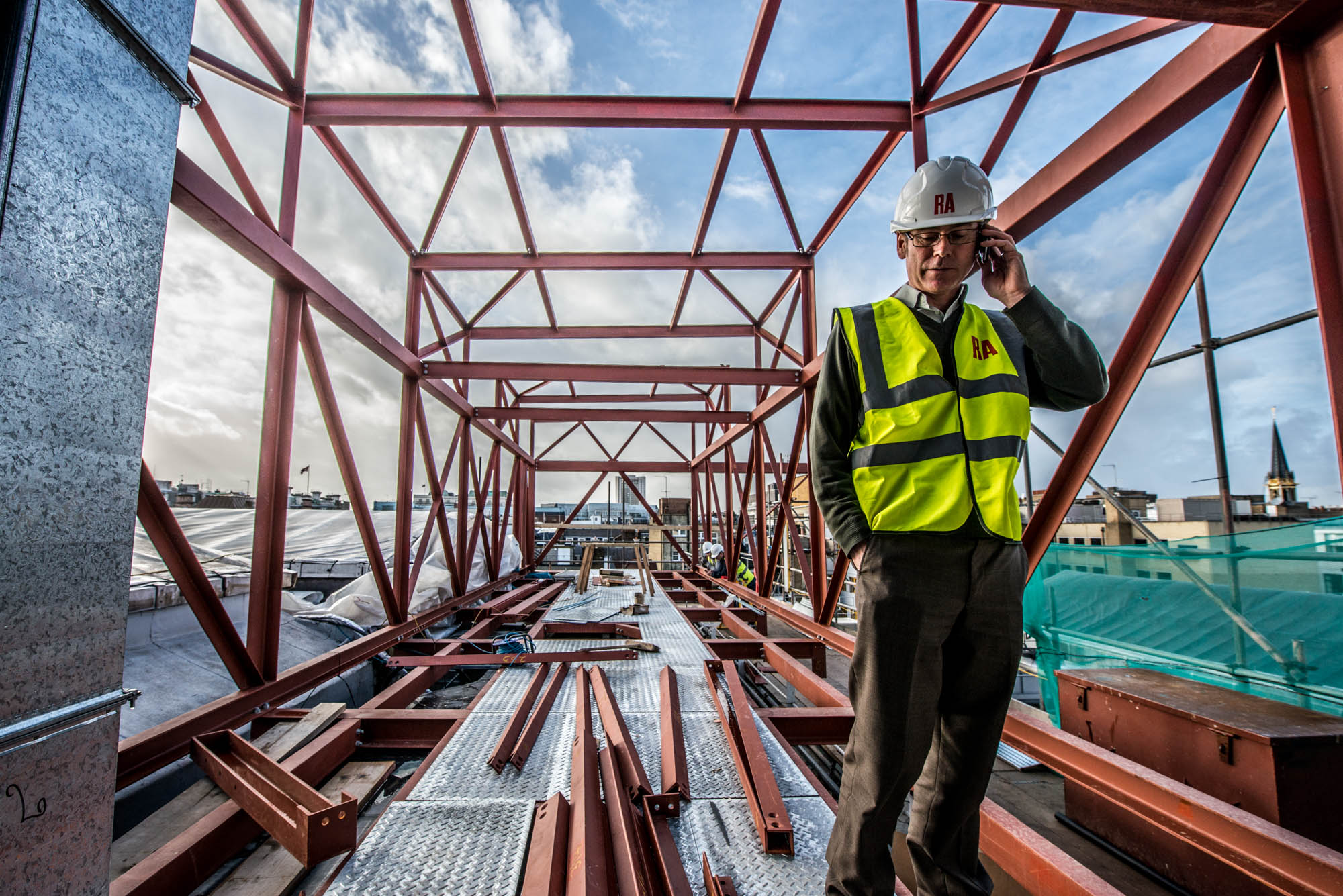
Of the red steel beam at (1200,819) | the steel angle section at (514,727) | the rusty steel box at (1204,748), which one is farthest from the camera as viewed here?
the steel angle section at (514,727)

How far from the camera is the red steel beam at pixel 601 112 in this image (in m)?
4.45

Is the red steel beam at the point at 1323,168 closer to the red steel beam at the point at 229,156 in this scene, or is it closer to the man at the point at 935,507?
the man at the point at 935,507

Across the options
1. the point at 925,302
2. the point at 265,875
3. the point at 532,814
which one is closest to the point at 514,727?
the point at 532,814

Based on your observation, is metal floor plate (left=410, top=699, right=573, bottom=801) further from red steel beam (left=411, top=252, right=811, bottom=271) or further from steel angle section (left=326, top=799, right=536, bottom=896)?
red steel beam (left=411, top=252, right=811, bottom=271)

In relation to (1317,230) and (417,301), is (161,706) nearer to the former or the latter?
(417,301)

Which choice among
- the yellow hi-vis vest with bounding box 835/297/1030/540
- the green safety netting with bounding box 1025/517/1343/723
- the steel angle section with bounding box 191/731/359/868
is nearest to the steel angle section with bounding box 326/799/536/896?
the steel angle section with bounding box 191/731/359/868

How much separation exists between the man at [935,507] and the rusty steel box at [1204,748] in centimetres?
199

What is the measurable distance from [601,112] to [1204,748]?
5642mm

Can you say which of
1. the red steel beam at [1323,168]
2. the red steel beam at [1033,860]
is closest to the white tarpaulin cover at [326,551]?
the red steel beam at [1033,860]

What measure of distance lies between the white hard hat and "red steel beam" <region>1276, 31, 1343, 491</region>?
94 centimetres

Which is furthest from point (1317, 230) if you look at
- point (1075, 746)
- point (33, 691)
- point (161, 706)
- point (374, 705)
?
point (161, 706)

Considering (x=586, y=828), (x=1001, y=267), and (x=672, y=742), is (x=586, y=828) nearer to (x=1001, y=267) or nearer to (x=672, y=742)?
(x=672, y=742)

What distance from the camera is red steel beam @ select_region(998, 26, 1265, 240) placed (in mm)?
2014

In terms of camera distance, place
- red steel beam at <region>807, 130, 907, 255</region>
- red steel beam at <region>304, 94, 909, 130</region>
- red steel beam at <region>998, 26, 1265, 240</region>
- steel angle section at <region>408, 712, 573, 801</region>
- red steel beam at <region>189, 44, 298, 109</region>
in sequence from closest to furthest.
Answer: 1. red steel beam at <region>998, 26, 1265, 240</region>
2. steel angle section at <region>408, 712, 573, 801</region>
3. red steel beam at <region>189, 44, 298, 109</region>
4. red steel beam at <region>304, 94, 909, 130</region>
5. red steel beam at <region>807, 130, 907, 255</region>
